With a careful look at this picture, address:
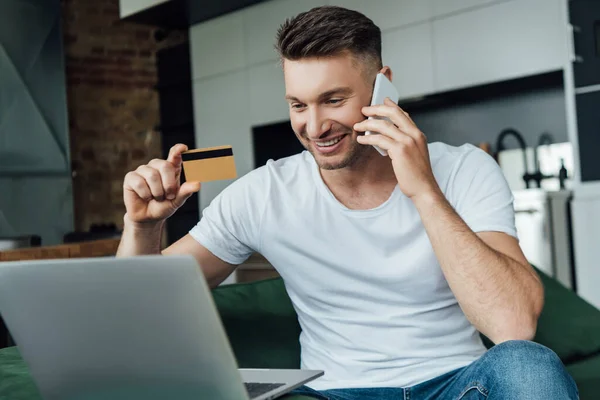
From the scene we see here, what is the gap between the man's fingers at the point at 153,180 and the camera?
1401 millimetres

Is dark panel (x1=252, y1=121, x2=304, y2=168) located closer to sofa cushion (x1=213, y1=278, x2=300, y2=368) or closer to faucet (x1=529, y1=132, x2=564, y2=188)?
faucet (x1=529, y1=132, x2=564, y2=188)

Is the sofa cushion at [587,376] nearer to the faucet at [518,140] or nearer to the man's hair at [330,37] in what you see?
the man's hair at [330,37]

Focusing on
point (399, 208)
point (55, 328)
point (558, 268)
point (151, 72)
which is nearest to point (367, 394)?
point (399, 208)

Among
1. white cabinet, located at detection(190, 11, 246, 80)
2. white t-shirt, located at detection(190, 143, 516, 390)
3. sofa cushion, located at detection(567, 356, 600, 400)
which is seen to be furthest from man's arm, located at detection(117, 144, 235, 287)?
white cabinet, located at detection(190, 11, 246, 80)

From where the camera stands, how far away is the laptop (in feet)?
2.71

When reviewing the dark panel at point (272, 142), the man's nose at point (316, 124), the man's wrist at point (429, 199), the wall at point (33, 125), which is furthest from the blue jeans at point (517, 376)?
the wall at point (33, 125)

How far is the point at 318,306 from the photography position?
1593 mm

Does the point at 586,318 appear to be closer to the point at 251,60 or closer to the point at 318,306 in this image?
the point at 318,306


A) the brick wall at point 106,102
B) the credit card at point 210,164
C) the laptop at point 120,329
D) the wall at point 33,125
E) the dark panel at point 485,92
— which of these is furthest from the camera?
the brick wall at point 106,102

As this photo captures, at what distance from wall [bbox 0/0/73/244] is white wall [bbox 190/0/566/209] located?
1056 millimetres

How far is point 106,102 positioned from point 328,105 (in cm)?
497

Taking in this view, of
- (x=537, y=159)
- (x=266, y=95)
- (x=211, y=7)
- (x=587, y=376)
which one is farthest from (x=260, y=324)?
(x=211, y=7)

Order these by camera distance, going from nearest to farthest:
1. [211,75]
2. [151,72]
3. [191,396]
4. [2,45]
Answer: [191,396] → [2,45] → [211,75] → [151,72]

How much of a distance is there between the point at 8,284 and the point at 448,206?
2.69ft
